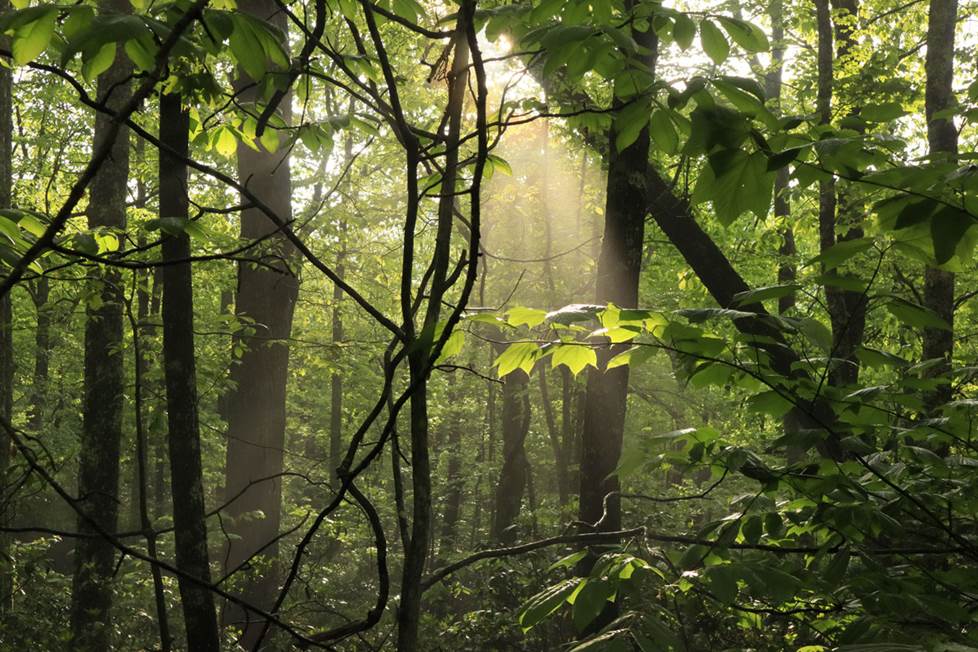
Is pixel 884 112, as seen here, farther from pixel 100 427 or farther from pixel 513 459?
pixel 513 459

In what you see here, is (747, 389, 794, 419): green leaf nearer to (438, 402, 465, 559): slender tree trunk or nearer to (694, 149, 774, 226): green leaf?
(694, 149, 774, 226): green leaf

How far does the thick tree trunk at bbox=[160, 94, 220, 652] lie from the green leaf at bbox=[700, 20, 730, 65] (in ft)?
5.44

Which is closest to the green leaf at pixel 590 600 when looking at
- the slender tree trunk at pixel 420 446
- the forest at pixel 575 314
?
the forest at pixel 575 314

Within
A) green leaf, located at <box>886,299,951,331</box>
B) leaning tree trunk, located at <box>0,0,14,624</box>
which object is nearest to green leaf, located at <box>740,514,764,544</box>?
green leaf, located at <box>886,299,951,331</box>

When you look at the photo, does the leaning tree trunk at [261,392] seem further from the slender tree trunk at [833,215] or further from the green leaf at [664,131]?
the green leaf at [664,131]

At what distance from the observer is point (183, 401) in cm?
277

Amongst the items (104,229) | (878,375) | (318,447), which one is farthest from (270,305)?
(318,447)

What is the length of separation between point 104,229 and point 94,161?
6.73ft

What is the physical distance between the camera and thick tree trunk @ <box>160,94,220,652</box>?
2.51 metres

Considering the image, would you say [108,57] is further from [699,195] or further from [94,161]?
[699,195]

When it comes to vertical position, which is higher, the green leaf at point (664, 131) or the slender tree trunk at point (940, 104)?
the slender tree trunk at point (940, 104)

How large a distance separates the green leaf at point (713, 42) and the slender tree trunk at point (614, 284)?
2.77 meters

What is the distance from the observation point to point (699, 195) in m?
1.61

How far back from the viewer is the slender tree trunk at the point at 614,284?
472cm
